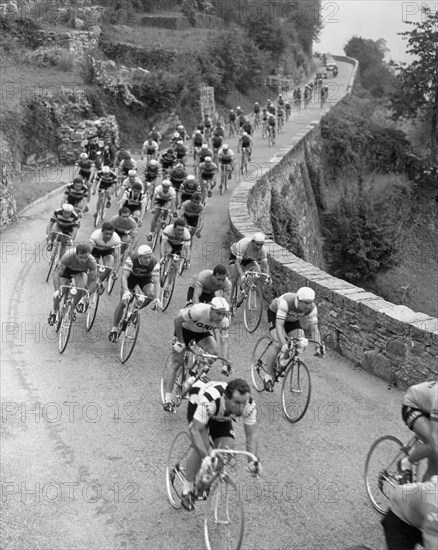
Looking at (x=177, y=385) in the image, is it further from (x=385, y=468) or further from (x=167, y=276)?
(x=167, y=276)

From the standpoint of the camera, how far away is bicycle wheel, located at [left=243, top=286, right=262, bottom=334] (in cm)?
1165

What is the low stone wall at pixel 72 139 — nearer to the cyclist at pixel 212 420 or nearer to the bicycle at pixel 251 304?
the bicycle at pixel 251 304

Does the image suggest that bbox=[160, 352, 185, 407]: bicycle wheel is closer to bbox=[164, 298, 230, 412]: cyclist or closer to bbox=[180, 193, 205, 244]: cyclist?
bbox=[164, 298, 230, 412]: cyclist

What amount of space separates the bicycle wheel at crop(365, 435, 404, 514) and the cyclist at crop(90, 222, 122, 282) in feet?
20.6

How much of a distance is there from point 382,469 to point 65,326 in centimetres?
544

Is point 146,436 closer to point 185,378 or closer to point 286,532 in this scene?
point 185,378

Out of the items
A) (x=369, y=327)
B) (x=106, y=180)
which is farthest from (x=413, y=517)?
(x=106, y=180)

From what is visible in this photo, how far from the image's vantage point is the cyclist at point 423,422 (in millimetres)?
5824

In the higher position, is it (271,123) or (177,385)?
(271,123)

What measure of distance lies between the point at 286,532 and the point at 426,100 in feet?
119

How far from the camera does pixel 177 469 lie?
21.5 ft

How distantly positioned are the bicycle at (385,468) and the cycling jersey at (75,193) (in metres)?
10.6

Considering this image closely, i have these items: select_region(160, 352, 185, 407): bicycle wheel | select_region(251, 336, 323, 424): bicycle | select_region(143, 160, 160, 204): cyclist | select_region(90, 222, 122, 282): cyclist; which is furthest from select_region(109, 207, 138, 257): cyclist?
select_region(143, 160, 160, 204): cyclist

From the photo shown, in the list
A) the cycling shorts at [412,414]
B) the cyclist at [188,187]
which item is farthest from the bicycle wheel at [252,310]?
the cyclist at [188,187]
